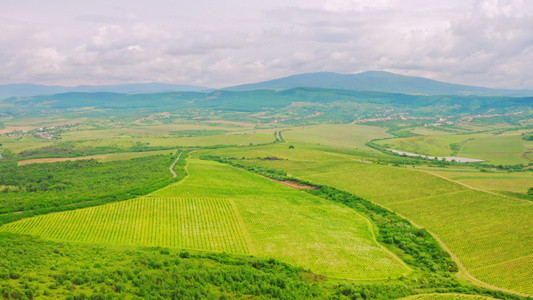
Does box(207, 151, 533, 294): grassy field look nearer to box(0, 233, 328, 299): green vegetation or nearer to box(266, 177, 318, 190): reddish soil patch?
box(266, 177, 318, 190): reddish soil patch

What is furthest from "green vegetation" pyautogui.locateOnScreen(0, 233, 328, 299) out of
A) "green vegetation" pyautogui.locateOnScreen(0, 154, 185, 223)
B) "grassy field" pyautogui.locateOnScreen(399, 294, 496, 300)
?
"green vegetation" pyautogui.locateOnScreen(0, 154, 185, 223)

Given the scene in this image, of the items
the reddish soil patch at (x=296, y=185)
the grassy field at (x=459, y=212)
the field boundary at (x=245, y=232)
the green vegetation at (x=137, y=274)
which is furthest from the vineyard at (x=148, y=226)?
the grassy field at (x=459, y=212)

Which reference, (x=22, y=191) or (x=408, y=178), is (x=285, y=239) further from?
(x=22, y=191)

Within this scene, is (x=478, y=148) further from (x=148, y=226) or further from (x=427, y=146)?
(x=148, y=226)

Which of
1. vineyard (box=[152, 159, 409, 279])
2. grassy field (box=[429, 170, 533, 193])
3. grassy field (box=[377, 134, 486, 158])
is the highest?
grassy field (box=[377, 134, 486, 158])

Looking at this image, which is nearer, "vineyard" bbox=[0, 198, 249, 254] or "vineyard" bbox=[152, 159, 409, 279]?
"vineyard" bbox=[152, 159, 409, 279]

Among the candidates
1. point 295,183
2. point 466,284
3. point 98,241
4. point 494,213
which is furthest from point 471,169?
point 98,241

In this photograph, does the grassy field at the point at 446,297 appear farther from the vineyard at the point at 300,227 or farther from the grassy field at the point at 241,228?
the vineyard at the point at 300,227
